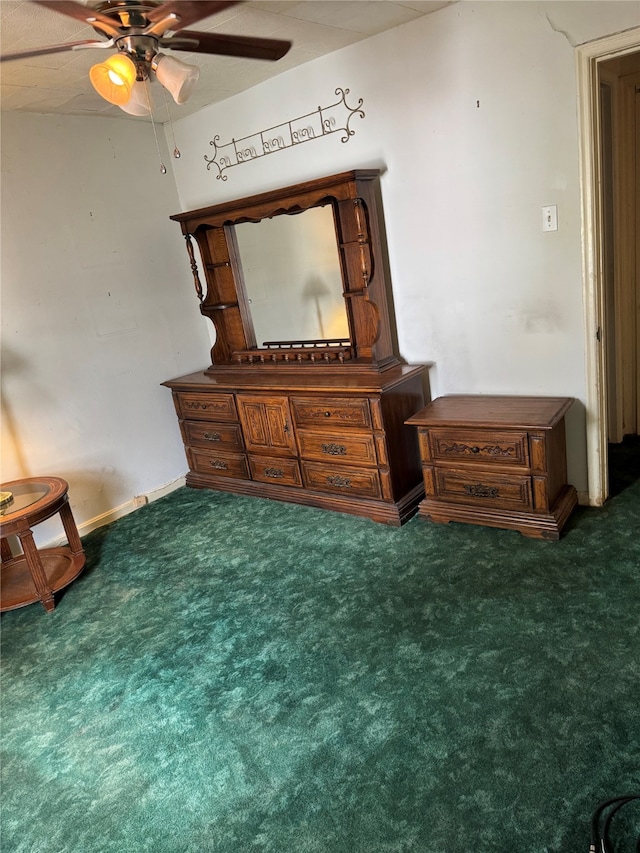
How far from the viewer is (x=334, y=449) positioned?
3.31 m

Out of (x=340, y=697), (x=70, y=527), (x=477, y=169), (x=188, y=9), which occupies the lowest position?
(x=340, y=697)

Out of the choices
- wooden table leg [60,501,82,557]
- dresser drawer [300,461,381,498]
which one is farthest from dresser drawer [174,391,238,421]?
wooden table leg [60,501,82,557]

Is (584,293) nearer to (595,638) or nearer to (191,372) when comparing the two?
(595,638)

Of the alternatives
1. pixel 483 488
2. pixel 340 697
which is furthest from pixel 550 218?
pixel 340 697

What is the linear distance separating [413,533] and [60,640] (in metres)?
1.71

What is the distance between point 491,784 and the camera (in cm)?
162

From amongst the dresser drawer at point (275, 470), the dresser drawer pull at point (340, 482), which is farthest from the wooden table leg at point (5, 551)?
the dresser drawer pull at point (340, 482)

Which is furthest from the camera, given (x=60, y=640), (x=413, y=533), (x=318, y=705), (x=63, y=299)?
(x=63, y=299)

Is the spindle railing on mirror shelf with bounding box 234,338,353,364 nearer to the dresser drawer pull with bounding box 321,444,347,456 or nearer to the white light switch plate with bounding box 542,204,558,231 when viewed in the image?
the dresser drawer pull with bounding box 321,444,347,456

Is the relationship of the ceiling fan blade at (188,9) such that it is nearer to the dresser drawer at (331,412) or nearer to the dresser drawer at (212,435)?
the dresser drawer at (331,412)

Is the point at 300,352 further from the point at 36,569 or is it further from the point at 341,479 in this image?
the point at 36,569

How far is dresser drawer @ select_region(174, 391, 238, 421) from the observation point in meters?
3.74

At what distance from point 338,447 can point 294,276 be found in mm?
1104

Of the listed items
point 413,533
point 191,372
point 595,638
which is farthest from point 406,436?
point 191,372
